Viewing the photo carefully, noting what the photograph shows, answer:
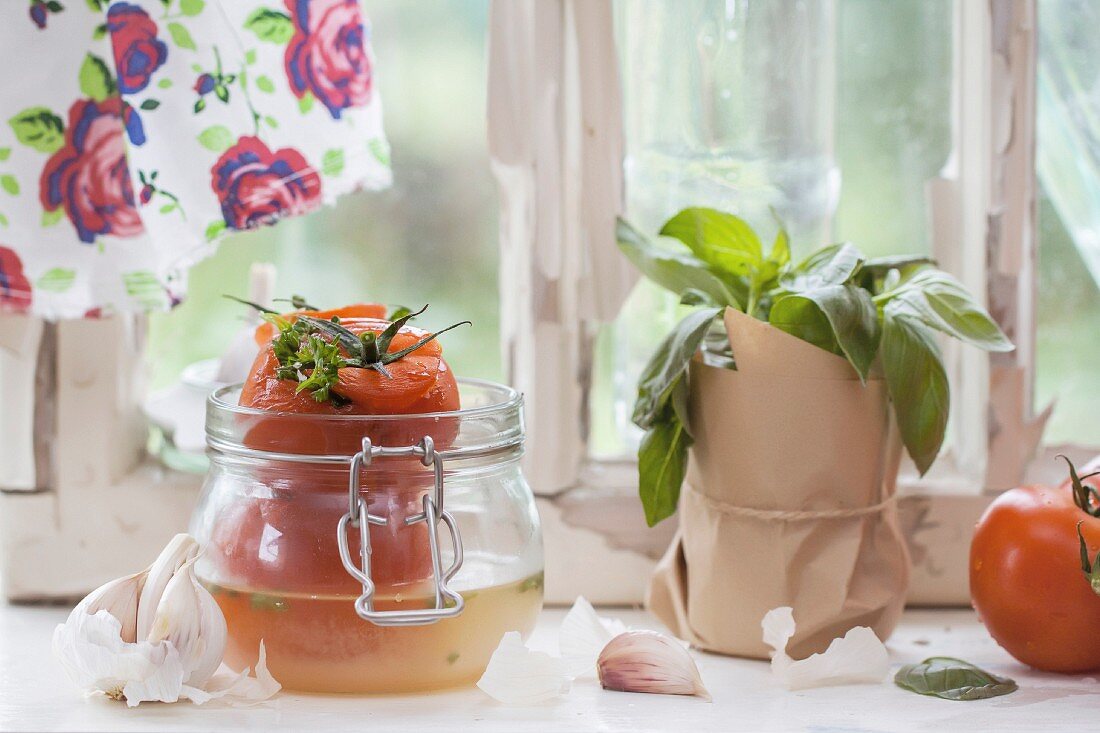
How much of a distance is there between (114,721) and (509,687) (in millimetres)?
236

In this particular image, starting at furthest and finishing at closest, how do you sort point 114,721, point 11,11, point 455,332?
point 455,332 < point 11,11 < point 114,721

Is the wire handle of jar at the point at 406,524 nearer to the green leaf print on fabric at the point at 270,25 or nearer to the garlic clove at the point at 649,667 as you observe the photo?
the garlic clove at the point at 649,667

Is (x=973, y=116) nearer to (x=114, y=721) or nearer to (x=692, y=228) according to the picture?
(x=692, y=228)

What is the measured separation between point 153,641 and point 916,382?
51 cm

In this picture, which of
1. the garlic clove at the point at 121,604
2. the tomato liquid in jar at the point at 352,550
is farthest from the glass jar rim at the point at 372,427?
the garlic clove at the point at 121,604

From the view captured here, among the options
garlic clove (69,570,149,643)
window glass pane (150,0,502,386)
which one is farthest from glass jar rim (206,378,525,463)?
window glass pane (150,0,502,386)

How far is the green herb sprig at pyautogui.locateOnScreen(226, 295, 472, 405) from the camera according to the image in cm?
72

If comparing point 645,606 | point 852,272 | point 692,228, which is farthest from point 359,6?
point 645,606

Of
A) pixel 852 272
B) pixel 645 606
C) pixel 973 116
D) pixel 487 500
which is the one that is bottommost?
pixel 645 606

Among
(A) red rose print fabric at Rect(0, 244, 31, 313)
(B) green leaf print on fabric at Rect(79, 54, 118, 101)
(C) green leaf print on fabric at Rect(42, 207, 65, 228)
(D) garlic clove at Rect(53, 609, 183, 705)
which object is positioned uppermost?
(B) green leaf print on fabric at Rect(79, 54, 118, 101)

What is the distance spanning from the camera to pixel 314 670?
0.74 m

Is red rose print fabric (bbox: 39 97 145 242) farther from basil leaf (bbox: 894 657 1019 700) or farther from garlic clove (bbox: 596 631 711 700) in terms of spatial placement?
basil leaf (bbox: 894 657 1019 700)

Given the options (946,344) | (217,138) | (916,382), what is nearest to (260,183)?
(217,138)

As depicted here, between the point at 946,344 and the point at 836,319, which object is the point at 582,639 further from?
the point at 946,344
